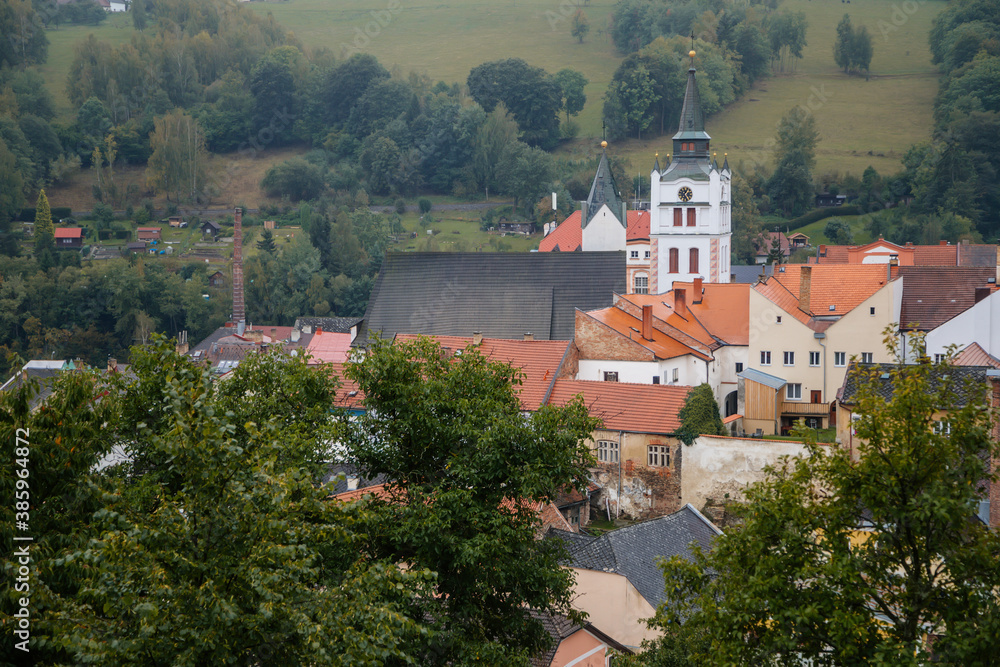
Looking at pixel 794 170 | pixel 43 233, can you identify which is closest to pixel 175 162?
pixel 43 233

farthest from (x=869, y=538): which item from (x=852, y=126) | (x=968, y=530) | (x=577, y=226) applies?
(x=852, y=126)

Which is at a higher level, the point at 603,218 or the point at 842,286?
the point at 842,286

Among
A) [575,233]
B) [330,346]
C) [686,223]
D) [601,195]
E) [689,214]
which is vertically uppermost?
[689,214]

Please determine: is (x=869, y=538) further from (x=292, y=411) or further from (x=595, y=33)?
(x=595, y=33)

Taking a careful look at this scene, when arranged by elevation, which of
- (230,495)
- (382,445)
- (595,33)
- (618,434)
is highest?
(595,33)

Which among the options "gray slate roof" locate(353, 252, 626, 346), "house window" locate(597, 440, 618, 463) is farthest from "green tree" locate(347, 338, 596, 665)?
"gray slate roof" locate(353, 252, 626, 346)

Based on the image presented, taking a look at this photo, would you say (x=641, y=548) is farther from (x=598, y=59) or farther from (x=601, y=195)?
(x=598, y=59)
